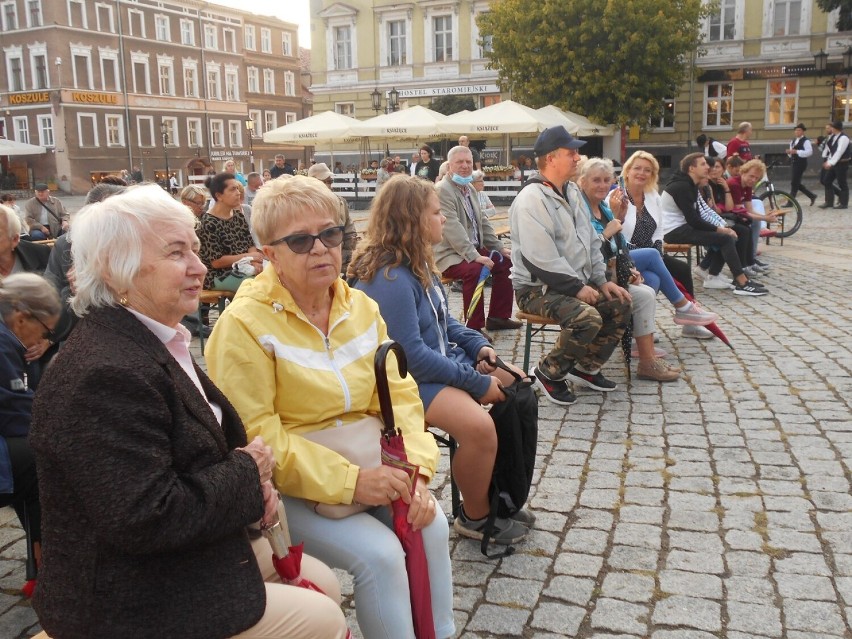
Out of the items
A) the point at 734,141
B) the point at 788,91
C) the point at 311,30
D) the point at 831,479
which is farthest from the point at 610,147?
the point at 831,479

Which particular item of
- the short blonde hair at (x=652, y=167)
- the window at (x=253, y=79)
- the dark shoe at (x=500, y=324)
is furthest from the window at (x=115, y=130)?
the short blonde hair at (x=652, y=167)

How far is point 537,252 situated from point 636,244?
2213 millimetres

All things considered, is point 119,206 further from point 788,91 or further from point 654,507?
point 788,91

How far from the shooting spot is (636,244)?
7.22m

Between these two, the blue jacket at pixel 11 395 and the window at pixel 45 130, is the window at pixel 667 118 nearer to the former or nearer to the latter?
the blue jacket at pixel 11 395

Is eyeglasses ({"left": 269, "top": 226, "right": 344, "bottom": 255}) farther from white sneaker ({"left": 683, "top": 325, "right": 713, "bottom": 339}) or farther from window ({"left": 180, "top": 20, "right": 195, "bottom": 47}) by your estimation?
window ({"left": 180, "top": 20, "right": 195, "bottom": 47})

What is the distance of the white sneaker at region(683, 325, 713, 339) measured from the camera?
718 cm

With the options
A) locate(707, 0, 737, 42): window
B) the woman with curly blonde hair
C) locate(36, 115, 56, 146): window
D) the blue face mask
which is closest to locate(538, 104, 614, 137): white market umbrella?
locate(707, 0, 737, 42): window

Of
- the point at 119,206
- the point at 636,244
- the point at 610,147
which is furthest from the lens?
the point at 610,147

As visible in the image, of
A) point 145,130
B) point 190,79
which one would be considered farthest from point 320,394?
point 190,79

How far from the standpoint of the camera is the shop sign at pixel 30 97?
159 ft

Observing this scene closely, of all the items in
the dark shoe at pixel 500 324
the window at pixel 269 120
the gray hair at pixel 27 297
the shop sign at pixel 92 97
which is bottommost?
the dark shoe at pixel 500 324

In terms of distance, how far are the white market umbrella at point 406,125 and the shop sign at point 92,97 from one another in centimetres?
3242

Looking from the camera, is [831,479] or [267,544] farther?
[831,479]
